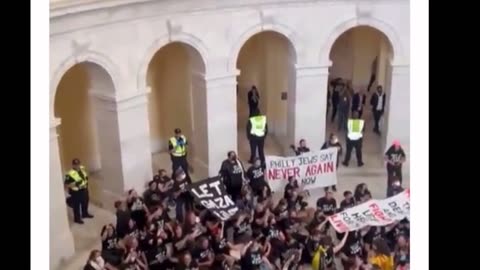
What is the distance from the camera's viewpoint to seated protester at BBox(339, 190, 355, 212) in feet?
15.2

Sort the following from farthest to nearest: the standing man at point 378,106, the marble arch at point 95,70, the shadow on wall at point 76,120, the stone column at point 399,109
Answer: the standing man at point 378,106 < the stone column at point 399,109 < the shadow on wall at point 76,120 < the marble arch at point 95,70

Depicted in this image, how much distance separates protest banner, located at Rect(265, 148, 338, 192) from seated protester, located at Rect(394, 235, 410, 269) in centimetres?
43

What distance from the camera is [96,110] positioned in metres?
4.40

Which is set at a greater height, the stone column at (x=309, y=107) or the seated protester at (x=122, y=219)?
the stone column at (x=309, y=107)

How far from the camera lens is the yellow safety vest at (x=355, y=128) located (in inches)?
186

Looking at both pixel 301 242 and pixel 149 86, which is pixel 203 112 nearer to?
pixel 149 86

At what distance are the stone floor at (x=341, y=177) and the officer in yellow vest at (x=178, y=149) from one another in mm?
32

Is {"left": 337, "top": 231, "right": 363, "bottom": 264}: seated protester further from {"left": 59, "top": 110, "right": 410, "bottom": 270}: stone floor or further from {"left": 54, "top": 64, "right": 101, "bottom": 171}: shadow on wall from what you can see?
{"left": 54, "top": 64, "right": 101, "bottom": 171}: shadow on wall

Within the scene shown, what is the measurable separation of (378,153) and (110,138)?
4.14 feet

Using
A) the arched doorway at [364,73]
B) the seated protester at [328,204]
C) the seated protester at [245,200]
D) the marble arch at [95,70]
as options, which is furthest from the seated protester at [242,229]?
the marble arch at [95,70]

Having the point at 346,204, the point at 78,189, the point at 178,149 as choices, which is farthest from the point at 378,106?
the point at 78,189

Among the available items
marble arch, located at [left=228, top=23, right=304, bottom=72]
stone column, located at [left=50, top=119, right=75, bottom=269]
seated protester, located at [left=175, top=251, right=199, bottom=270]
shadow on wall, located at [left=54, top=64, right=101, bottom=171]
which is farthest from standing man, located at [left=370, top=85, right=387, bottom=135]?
stone column, located at [left=50, top=119, right=75, bottom=269]

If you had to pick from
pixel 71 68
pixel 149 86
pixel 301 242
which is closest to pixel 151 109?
pixel 149 86

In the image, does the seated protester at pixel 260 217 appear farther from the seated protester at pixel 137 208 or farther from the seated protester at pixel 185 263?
the seated protester at pixel 137 208
